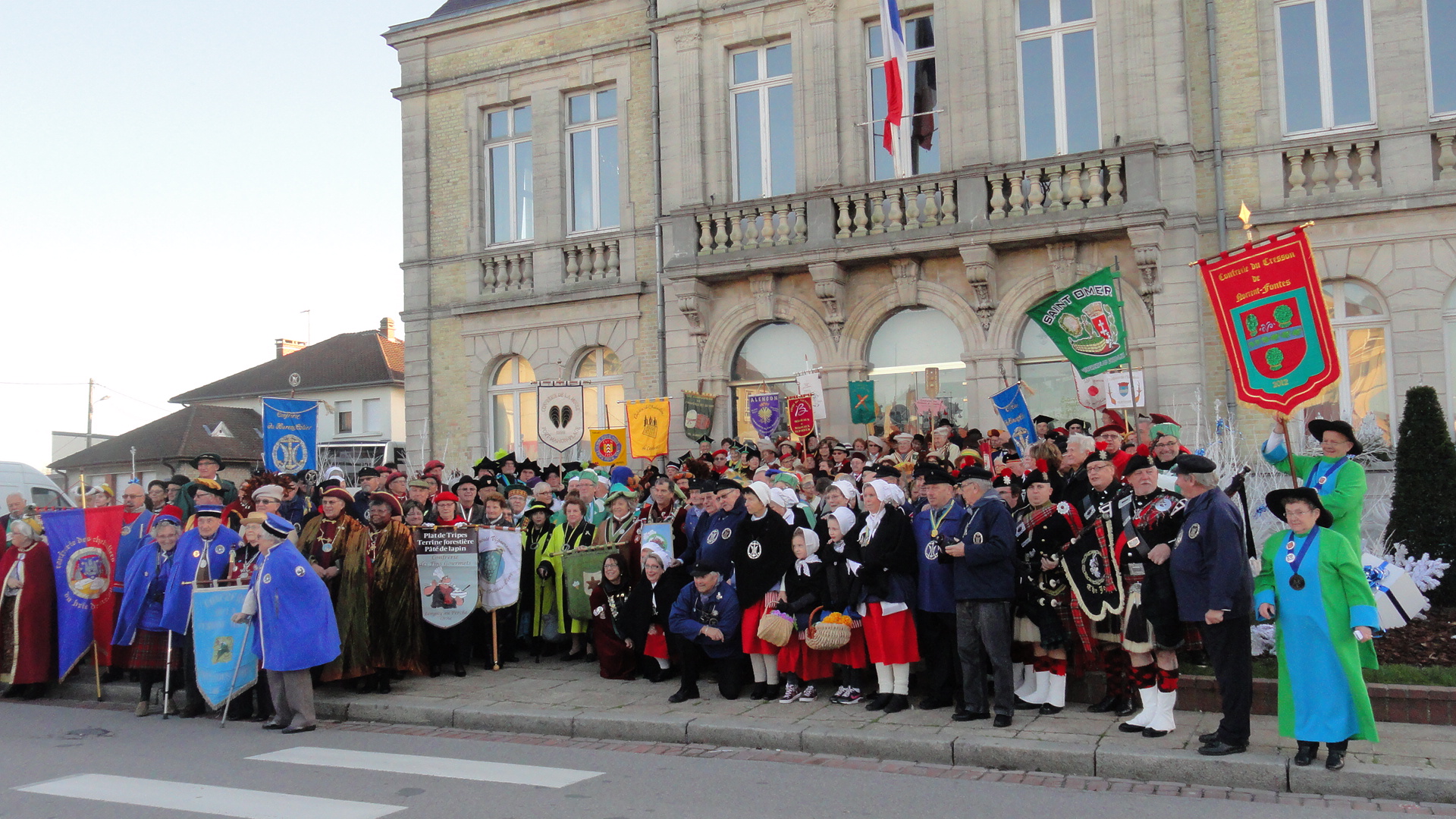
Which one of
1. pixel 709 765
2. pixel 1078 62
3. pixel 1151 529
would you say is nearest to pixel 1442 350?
pixel 1078 62

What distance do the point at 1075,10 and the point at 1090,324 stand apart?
695 centimetres

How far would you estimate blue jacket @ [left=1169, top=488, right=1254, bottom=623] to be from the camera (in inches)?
273

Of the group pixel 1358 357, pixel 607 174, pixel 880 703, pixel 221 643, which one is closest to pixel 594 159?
pixel 607 174

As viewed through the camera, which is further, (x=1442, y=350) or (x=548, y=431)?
(x=548, y=431)

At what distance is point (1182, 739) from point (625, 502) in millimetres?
5614

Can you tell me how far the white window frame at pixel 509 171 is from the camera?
869 inches

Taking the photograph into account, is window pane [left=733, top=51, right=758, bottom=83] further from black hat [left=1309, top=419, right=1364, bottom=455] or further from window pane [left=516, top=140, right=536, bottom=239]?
black hat [left=1309, top=419, right=1364, bottom=455]

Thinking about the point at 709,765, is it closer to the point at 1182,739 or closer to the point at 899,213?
the point at 1182,739

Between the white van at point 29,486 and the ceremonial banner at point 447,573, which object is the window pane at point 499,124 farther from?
the ceremonial banner at point 447,573

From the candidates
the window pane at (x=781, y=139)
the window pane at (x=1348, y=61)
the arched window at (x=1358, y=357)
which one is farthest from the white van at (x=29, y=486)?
the window pane at (x=1348, y=61)

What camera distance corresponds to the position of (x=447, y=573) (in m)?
10.8

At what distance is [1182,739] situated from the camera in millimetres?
7367

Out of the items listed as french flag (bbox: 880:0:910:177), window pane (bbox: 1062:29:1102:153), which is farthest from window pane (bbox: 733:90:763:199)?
window pane (bbox: 1062:29:1102:153)

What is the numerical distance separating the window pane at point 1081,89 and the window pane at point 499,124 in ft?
34.3
